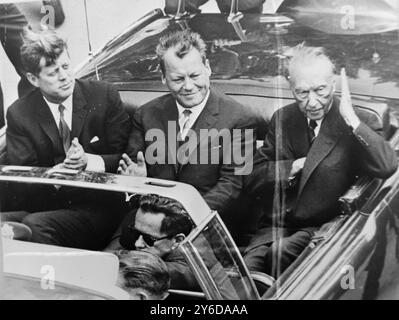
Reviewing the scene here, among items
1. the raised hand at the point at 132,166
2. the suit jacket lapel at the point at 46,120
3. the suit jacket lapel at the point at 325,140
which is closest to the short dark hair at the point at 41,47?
the suit jacket lapel at the point at 46,120

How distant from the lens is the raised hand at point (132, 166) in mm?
2777

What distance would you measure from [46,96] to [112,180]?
21.0 inches

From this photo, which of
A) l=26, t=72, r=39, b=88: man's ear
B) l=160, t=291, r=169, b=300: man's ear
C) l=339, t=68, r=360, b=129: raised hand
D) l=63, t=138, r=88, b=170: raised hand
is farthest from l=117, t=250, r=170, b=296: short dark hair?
l=339, t=68, r=360, b=129: raised hand

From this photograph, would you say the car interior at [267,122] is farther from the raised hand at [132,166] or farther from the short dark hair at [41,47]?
the short dark hair at [41,47]

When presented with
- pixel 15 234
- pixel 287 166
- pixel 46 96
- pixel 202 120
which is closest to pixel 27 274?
pixel 15 234

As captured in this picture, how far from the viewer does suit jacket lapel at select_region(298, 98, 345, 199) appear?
2615mm

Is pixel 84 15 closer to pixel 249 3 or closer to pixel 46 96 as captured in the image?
pixel 46 96

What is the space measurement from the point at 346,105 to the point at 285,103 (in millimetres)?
261

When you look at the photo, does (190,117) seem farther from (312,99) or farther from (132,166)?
(312,99)

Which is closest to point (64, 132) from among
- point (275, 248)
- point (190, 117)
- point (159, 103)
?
point (159, 103)

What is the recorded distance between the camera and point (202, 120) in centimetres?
273

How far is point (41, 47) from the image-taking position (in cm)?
285

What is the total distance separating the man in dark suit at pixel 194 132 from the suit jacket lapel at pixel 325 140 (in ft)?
0.85

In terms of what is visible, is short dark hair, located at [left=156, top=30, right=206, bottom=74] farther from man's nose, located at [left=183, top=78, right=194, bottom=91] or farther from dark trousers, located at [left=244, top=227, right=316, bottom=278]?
dark trousers, located at [left=244, top=227, right=316, bottom=278]
